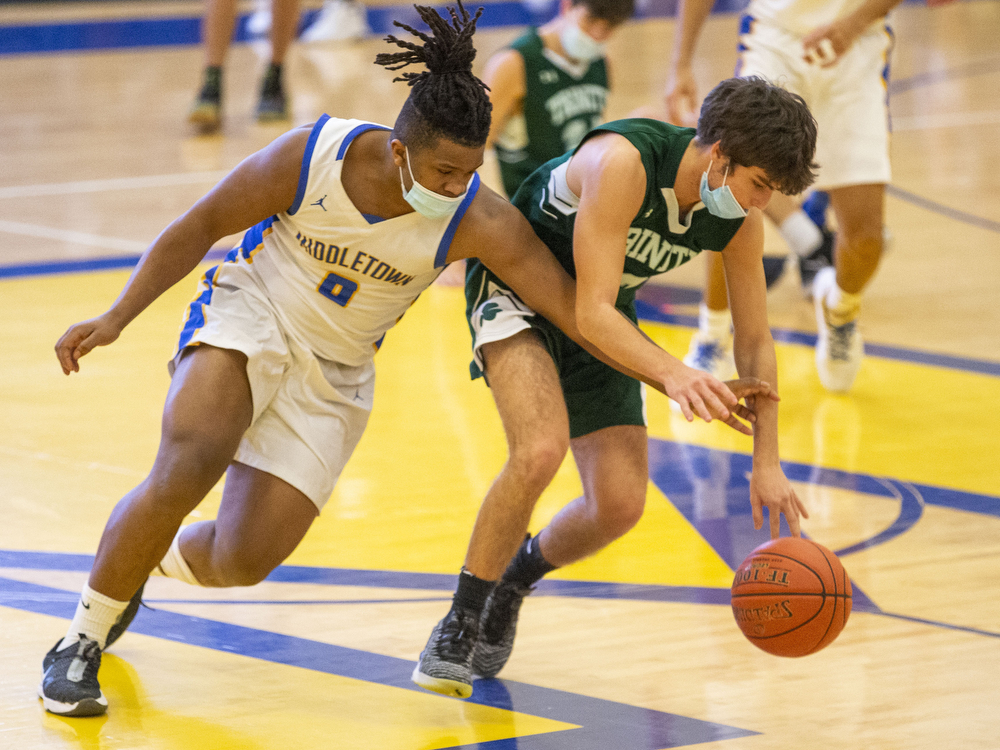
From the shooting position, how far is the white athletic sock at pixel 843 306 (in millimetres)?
5289

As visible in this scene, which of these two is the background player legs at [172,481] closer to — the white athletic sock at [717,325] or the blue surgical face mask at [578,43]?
the white athletic sock at [717,325]

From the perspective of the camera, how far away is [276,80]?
31.2 feet

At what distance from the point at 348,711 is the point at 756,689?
94 centimetres

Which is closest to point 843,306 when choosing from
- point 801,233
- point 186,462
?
point 801,233

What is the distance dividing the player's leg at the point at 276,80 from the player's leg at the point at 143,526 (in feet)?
22.2

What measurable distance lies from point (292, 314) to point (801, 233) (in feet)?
11.8

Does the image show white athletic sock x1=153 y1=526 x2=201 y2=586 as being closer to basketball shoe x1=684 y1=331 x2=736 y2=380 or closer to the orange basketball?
the orange basketball

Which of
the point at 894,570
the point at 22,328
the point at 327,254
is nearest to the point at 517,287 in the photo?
the point at 327,254

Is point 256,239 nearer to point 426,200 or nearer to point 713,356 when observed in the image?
point 426,200

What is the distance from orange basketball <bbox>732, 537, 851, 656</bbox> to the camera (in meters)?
2.96

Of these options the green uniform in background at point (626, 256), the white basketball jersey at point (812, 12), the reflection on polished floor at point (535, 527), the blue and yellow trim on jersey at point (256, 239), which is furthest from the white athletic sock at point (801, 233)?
the blue and yellow trim on jersey at point (256, 239)

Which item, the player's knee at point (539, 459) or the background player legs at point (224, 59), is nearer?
the player's knee at point (539, 459)

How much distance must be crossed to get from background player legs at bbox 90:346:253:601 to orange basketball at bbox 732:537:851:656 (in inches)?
46.8

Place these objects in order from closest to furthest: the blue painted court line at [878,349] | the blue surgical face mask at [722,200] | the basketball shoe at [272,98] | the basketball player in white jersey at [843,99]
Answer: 1. the blue surgical face mask at [722,200]
2. the basketball player in white jersey at [843,99]
3. the blue painted court line at [878,349]
4. the basketball shoe at [272,98]
